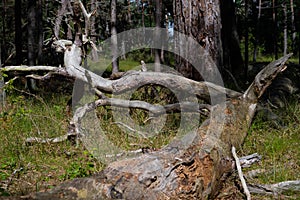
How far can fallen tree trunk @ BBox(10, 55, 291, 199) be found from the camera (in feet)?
8.68

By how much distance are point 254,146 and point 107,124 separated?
1.89m

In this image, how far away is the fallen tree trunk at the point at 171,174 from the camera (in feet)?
8.68

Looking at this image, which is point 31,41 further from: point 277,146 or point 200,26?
point 277,146

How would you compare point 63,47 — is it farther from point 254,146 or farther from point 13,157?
point 254,146

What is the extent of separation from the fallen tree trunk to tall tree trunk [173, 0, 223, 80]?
2.20 m

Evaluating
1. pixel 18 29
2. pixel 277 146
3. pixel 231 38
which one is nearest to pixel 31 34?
pixel 18 29

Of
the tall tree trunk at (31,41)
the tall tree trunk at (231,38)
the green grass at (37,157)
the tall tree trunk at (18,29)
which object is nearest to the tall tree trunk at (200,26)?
the green grass at (37,157)

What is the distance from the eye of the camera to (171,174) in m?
2.92

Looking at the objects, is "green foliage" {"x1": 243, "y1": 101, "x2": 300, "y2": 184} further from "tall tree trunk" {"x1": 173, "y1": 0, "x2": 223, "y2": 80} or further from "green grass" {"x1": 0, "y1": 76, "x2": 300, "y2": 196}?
"tall tree trunk" {"x1": 173, "y1": 0, "x2": 223, "y2": 80}

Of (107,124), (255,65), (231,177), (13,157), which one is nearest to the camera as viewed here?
(231,177)

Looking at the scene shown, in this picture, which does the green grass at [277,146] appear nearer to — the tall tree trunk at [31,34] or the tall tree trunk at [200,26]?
the tall tree trunk at [200,26]

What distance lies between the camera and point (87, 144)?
14.5 ft

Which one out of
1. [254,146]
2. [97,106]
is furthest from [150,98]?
[254,146]

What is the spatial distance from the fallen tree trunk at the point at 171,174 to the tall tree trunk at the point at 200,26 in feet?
7.23
